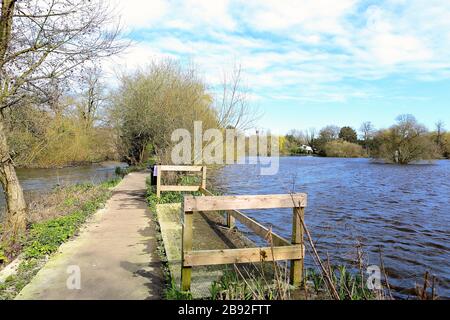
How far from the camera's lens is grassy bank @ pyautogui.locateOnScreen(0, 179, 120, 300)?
4.92 metres

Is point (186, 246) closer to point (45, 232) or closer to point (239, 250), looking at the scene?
point (239, 250)

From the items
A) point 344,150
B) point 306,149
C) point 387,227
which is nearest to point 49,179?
point 387,227

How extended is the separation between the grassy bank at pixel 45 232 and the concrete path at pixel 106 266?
0.57ft

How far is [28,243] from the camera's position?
6324 mm

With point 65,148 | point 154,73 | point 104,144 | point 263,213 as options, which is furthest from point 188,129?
point 104,144

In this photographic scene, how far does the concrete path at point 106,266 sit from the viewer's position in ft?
14.1

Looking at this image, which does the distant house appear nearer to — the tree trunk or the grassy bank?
the grassy bank

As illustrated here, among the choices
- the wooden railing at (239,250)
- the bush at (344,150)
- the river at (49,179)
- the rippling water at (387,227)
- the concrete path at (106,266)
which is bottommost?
the rippling water at (387,227)

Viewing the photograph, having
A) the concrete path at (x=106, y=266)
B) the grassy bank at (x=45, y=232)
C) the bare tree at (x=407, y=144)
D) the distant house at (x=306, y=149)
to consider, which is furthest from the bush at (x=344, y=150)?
the concrete path at (x=106, y=266)

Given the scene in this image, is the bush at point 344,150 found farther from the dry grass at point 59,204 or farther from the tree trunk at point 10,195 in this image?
the tree trunk at point 10,195

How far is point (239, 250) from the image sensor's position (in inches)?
173

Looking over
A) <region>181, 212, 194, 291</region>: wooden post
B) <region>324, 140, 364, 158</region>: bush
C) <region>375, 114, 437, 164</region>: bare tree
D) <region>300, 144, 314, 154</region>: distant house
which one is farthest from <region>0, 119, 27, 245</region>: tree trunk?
<region>300, 144, 314, 154</region>: distant house
